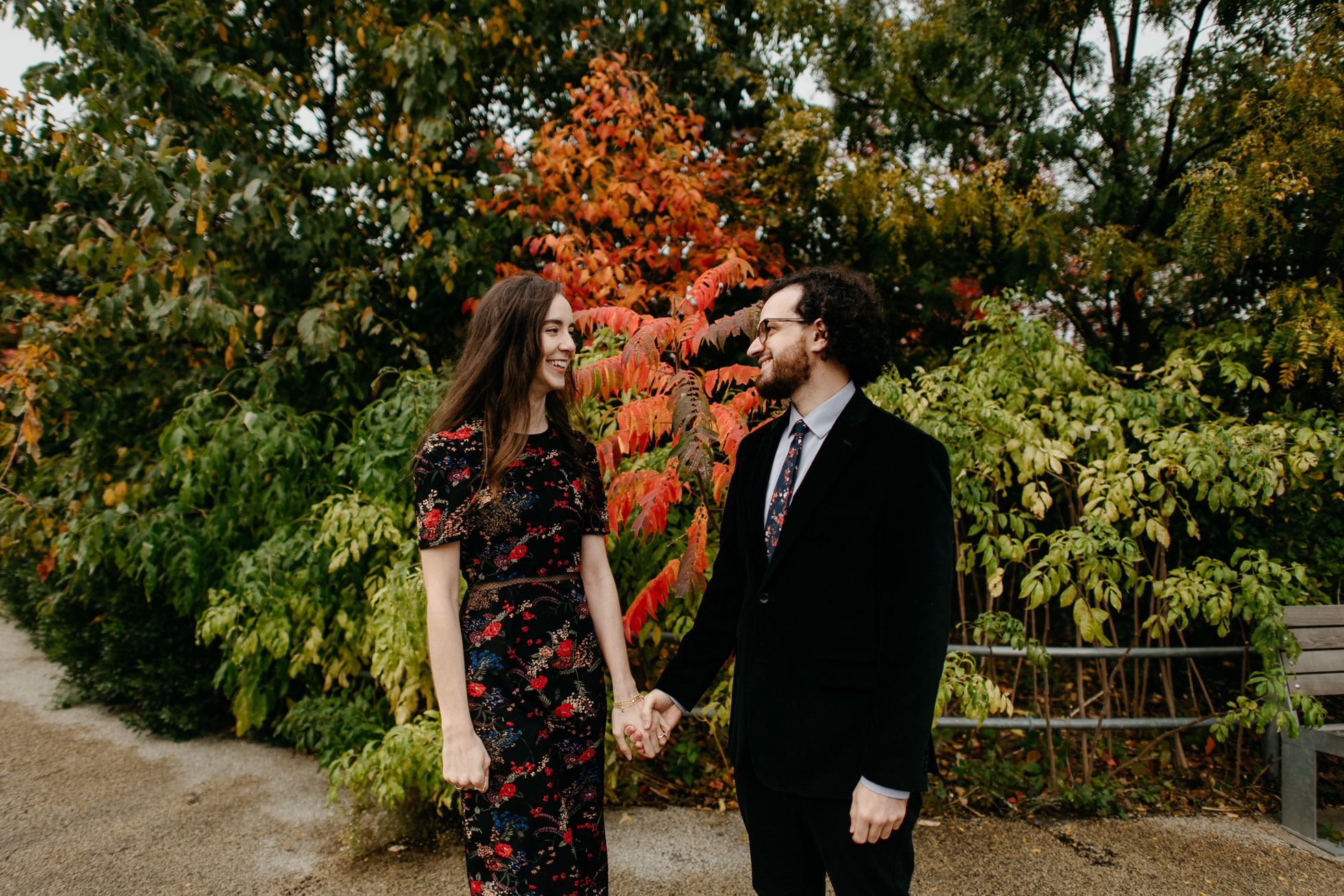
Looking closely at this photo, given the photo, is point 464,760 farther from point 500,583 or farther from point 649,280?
point 649,280

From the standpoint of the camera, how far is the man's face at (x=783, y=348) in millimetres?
1813

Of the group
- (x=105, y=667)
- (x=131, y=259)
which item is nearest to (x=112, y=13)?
(x=131, y=259)

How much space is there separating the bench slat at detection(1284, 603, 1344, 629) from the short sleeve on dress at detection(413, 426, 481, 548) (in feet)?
11.9

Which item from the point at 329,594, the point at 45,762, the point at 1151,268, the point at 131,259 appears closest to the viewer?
the point at 329,594

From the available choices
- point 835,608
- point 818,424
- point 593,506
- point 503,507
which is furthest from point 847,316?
point 503,507

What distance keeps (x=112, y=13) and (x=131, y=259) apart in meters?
1.26

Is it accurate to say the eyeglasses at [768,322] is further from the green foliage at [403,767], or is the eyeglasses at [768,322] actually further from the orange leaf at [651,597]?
the green foliage at [403,767]

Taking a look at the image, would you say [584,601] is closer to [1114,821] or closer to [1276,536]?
[1114,821]

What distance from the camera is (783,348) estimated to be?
1.82 meters

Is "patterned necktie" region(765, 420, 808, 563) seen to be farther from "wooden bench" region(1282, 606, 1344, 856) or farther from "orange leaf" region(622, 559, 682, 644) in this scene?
"wooden bench" region(1282, 606, 1344, 856)

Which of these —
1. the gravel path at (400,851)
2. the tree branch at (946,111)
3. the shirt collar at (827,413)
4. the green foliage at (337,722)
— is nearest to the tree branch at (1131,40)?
the tree branch at (946,111)

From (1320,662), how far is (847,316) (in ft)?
10.5

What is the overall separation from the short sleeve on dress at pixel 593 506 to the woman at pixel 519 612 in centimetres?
1

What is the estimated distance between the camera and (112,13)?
377cm
